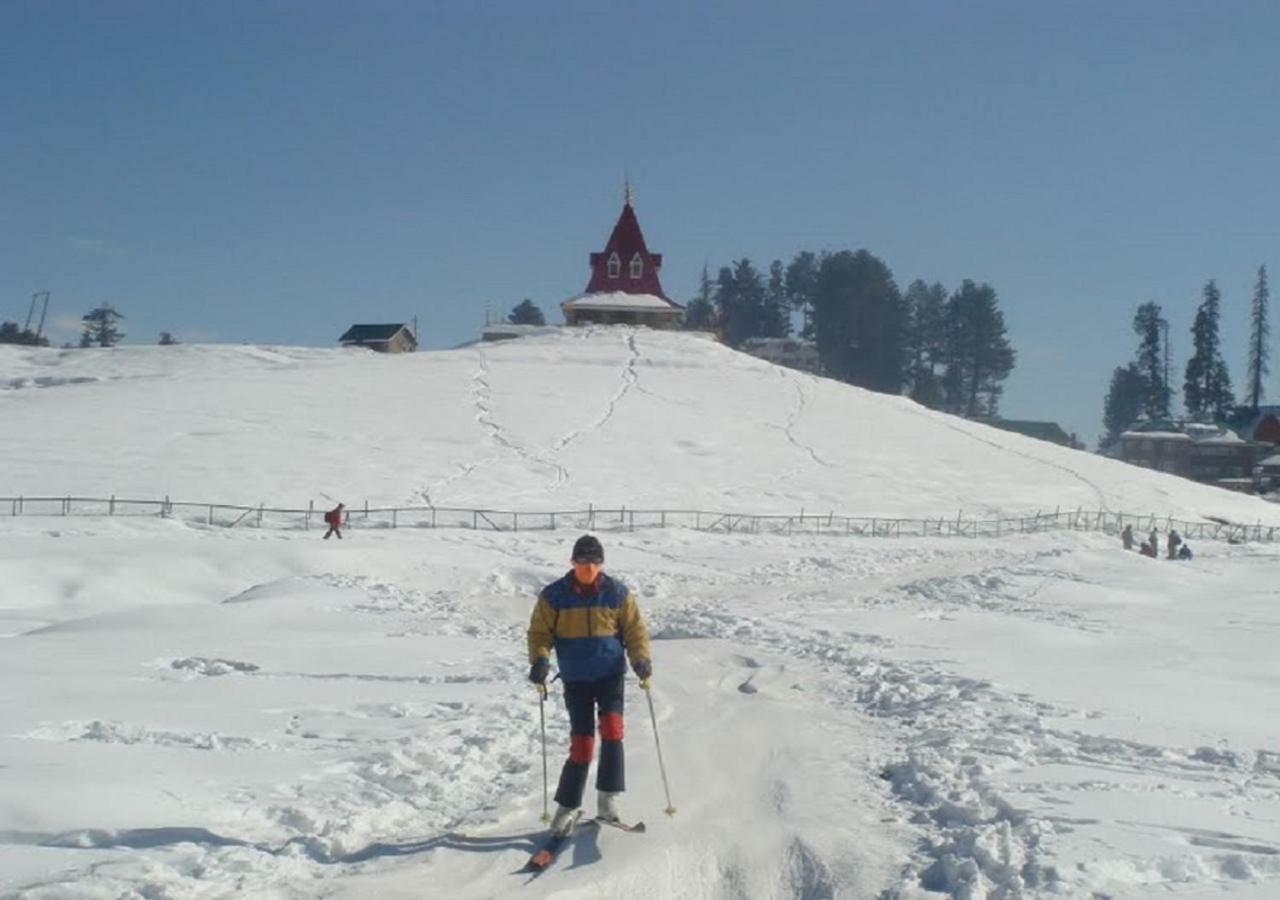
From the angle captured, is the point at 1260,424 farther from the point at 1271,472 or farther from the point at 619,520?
the point at 619,520

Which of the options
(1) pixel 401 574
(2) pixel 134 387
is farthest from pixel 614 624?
(2) pixel 134 387

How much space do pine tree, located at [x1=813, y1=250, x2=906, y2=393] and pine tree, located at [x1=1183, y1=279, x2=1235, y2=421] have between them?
2744 centimetres

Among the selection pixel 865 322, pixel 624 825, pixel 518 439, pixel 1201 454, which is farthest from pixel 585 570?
pixel 865 322

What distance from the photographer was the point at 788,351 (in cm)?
13788

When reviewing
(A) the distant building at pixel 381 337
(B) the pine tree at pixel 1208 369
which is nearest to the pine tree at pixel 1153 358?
(B) the pine tree at pixel 1208 369

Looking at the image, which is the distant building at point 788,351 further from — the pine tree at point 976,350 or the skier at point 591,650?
the skier at point 591,650

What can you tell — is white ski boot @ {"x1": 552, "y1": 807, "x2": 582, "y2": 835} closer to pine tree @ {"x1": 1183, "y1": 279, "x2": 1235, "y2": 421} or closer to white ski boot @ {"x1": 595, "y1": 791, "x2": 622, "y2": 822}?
white ski boot @ {"x1": 595, "y1": 791, "x2": 622, "y2": 822}

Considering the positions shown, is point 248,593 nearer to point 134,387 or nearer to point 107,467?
point 107,467

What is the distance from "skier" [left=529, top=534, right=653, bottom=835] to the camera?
8367 mm

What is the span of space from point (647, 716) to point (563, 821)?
13.7 feet

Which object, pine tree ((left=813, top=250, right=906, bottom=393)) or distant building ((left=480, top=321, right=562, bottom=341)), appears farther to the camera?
pine tree ((left=813, top=250, right=906, bottom=393))

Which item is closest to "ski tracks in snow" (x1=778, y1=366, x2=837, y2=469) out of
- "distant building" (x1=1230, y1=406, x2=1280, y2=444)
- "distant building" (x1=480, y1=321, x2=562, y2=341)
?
"distant building" (x1=480, y1=321, x2=562, y2=341)

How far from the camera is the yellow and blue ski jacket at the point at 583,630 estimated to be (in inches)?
330

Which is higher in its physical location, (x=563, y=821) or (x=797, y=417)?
(x=797, y=417)
